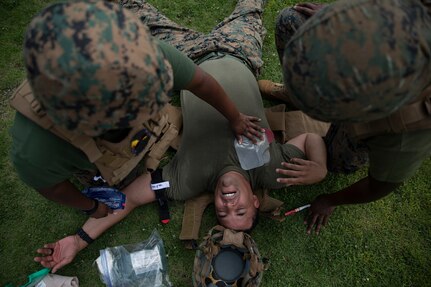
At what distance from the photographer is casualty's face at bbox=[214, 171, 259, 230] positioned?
10.2 feet

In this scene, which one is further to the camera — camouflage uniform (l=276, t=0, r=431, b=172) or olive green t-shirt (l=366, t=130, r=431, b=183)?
olive green t-shirt (l=366, t=130, r=431, b=183)

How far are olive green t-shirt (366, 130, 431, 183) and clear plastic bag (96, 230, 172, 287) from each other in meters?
2.07

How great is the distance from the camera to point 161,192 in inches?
134

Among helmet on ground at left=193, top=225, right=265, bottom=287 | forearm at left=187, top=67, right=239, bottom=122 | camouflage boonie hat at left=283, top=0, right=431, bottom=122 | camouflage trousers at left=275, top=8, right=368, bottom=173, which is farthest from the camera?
helmet on ground at left=193, top=225, right=265, bottom=287

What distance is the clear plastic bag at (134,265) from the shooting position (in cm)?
322

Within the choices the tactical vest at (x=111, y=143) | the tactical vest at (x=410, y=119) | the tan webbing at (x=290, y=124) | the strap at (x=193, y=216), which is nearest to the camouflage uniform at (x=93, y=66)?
the tactical vest at (x=111, y=143)

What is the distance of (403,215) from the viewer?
11.6 ft

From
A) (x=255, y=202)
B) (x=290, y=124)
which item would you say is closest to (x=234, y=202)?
(x=255, y=202)

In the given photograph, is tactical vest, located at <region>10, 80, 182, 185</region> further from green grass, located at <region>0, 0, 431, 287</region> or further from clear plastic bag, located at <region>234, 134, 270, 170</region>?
green grass, located at <region>0, 0, 431, 287</region>

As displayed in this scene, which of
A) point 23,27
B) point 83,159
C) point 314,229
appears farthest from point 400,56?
point 23,27

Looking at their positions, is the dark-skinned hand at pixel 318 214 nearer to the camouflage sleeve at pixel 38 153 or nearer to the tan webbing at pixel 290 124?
the tan webbing at pixel 290 124

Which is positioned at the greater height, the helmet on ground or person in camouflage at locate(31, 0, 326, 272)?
person in camouflage at locate(31, 0, 326, 272)

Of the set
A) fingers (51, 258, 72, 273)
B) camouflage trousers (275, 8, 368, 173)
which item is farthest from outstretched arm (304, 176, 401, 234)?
fingers (51, 258, 72, 273)

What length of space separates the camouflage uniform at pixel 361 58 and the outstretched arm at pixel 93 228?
2088mm
